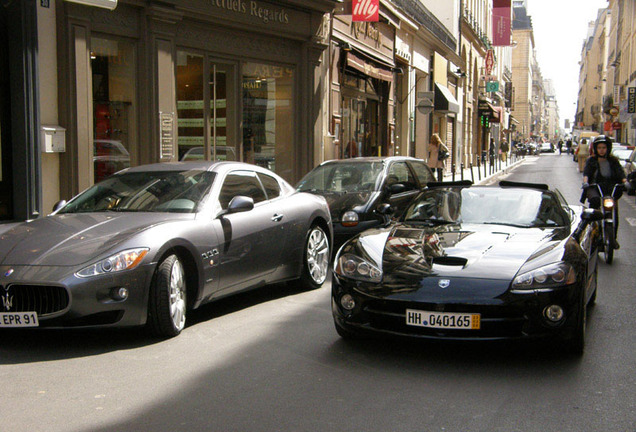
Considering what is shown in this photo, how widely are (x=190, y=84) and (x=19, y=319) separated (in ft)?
31.2

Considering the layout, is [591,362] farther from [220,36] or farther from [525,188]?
[220,36]

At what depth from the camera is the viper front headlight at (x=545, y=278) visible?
16.7 ft

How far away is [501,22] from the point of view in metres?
46.9

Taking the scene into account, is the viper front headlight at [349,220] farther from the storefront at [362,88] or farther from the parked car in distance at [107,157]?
the storefront at [362,88]

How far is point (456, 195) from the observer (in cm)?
717

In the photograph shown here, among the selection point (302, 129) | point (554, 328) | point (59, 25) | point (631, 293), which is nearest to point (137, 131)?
point (59, 25)

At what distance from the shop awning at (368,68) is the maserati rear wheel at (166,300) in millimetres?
15541

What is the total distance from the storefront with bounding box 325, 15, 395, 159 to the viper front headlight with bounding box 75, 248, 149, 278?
46.6 ft

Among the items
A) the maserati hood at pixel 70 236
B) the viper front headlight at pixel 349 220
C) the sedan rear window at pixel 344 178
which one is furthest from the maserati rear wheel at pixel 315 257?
the sedan rear window at pixel 344 178

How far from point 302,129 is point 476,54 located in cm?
3640

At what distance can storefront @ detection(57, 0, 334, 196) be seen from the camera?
456 inches

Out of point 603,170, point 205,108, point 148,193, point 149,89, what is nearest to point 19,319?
point 148,193

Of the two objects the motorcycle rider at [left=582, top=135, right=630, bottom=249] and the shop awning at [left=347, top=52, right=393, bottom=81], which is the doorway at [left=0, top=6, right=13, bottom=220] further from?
the shop awning at [left=347, top=52, right=393, bottom=81]

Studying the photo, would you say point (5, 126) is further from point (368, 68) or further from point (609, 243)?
point (368, 68)
